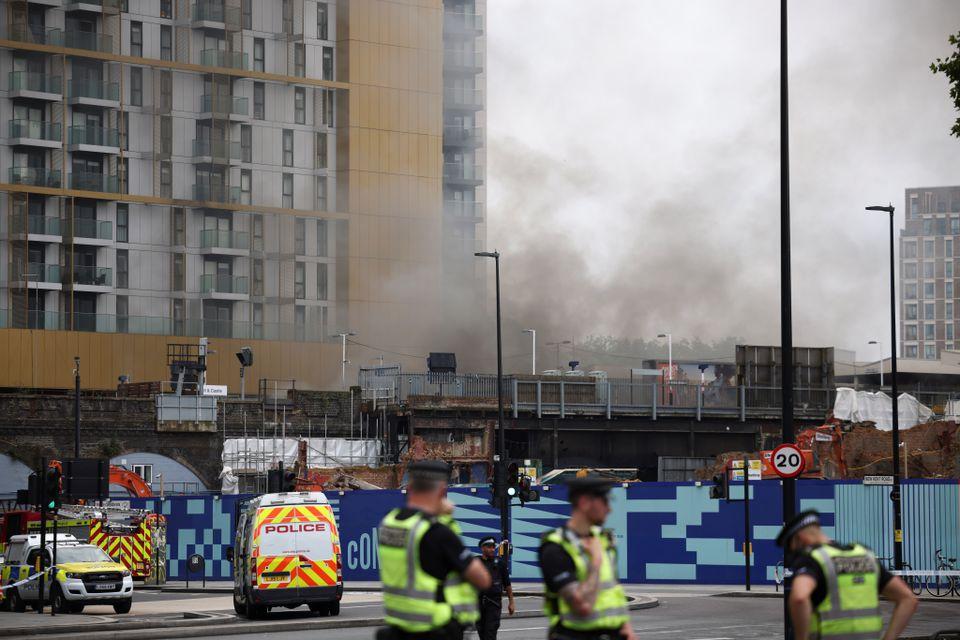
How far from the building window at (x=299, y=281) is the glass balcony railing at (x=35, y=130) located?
16514mm

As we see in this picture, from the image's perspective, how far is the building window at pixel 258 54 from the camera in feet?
317

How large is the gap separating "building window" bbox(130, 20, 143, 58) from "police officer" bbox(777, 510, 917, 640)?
3407 inches

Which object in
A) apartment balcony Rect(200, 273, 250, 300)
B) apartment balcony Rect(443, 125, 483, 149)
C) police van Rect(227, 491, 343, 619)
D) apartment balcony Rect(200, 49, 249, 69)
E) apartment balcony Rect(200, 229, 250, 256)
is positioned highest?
apartment balcony Rect(200, 49, 249, 69)

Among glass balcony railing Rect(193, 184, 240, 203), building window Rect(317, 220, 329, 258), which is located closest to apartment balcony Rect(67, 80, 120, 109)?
glass balcony railing Rect(193, 184, 240, 203)

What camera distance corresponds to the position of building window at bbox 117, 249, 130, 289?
9219 cm

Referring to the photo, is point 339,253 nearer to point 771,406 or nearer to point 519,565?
point 771,406

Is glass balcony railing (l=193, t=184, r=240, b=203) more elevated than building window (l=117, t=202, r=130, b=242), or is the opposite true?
glass balcony railing (l=193, t=184, r=240, b=203)

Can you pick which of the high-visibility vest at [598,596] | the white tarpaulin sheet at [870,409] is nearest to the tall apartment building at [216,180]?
the white tarpaulin sheet at [870,409]

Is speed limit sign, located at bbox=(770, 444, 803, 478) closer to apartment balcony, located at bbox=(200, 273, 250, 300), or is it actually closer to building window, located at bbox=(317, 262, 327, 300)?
apartment balcony, located at bbox=(200, 273, 250, 300)

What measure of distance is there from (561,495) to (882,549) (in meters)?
8.84

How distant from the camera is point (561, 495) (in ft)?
143

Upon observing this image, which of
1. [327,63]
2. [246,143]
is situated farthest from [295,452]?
[327,63]

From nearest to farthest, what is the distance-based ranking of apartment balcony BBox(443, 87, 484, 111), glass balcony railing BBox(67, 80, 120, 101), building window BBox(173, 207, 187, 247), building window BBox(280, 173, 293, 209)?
1. glass balcony railing BBox(67, 80, 120, 101)
2. building window BBox(173, 207, 187, 247)
3. building window BBox(280, 173, 293, 209)
4. apartment balcony BBox(443, 87, 484, 111)

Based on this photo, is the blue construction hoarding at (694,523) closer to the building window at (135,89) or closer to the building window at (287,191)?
the building window at (135,89)
